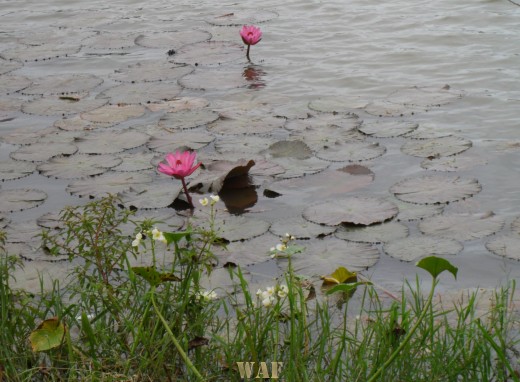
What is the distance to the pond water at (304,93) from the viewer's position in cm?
393

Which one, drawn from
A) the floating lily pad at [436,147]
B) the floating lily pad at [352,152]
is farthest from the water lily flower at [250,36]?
the floating lily pad at [436,147]

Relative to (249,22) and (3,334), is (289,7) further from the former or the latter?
(3,334)

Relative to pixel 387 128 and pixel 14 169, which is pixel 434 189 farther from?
pixel 14 169

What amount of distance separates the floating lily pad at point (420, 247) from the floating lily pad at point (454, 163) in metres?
0.71

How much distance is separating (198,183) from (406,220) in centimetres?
97

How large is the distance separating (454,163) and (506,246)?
2.75 feet

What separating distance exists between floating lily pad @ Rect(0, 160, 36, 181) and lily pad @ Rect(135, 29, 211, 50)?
82.3 inches

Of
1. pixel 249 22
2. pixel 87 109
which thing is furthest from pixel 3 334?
pixel 249 22

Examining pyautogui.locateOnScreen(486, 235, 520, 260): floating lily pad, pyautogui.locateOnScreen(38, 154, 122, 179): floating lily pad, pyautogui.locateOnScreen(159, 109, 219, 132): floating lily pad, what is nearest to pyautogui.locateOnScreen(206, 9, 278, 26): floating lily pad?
pyautogui.locateOnScreen(159, 109, 219, 132): floating lily pad

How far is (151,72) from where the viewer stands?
18.7ft

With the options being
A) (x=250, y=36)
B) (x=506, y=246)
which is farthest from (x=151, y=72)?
(x=506, y=246)

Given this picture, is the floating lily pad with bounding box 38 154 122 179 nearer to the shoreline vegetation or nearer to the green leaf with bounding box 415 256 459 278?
the shoreline vegetation

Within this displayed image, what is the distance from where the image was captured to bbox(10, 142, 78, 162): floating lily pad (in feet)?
14.7

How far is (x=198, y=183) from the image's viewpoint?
408 centimetres
